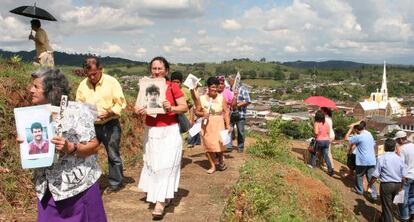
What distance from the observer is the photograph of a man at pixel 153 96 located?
190 inches

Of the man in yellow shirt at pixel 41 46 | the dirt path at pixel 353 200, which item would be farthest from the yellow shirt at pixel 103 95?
the dirt path at pixel 353 200

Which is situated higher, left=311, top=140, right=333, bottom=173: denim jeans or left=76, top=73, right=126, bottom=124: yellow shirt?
left=76, top=73, right=126, bottom=124: yellow shirt

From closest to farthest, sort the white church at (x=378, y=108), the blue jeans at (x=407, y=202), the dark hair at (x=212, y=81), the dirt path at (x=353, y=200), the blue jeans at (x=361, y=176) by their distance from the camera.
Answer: the dark hair at (x=212, y=81)
the blue jeans at (x=407, y=202)
the dirt path at (x=353, y=200)
the blue jeans at (x=361, y=176)
the white church at (x=378, y=108)

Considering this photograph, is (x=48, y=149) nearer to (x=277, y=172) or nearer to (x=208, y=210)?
(x=208, y=210)

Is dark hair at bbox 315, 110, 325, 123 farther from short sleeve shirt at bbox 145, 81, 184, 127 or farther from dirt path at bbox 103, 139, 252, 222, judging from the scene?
short sleeve shirt at bbox 145, 81, 184, 127

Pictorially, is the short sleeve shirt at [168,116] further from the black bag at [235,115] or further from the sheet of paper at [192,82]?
the black bag at [235,115]

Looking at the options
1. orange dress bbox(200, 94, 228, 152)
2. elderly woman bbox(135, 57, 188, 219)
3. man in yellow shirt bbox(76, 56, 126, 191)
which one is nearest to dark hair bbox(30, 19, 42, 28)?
man in yellow shirt bbox(76, 56, 126, 191)

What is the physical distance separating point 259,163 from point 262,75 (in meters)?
140

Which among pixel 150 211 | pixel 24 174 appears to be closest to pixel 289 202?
pixel 150 211

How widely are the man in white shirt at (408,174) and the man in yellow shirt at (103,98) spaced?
17.3 ft

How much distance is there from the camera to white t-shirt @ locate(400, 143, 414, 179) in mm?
7395

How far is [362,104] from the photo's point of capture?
86062 mm

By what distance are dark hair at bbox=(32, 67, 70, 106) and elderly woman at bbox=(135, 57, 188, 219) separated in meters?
2.07

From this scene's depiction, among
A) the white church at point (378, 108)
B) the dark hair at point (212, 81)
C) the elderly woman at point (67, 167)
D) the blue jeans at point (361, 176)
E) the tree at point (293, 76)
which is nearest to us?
the elderly woman at point (67, 167)
